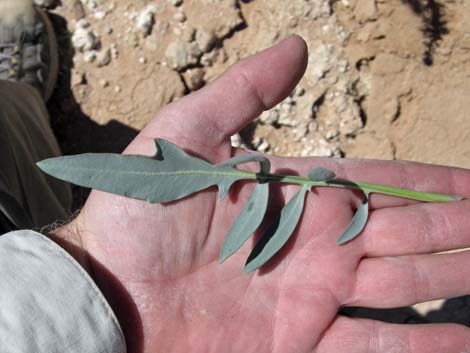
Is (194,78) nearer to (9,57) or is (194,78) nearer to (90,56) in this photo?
(90,56)

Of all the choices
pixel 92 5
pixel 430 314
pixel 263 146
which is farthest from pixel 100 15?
pixel 430 314

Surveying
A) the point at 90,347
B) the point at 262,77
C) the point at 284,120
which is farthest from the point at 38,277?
the point at 284,120

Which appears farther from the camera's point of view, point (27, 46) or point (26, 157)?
point (27, 46)

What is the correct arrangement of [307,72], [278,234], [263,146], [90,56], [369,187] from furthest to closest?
[90,56] < [263,146] < [307,72] < [369,187] < [278,234]

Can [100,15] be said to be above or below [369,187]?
above

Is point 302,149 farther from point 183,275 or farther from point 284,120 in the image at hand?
point 183,275

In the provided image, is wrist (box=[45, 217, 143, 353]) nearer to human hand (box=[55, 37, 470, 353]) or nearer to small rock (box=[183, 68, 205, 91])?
human hand (box=[55, 37, 470, 353])
